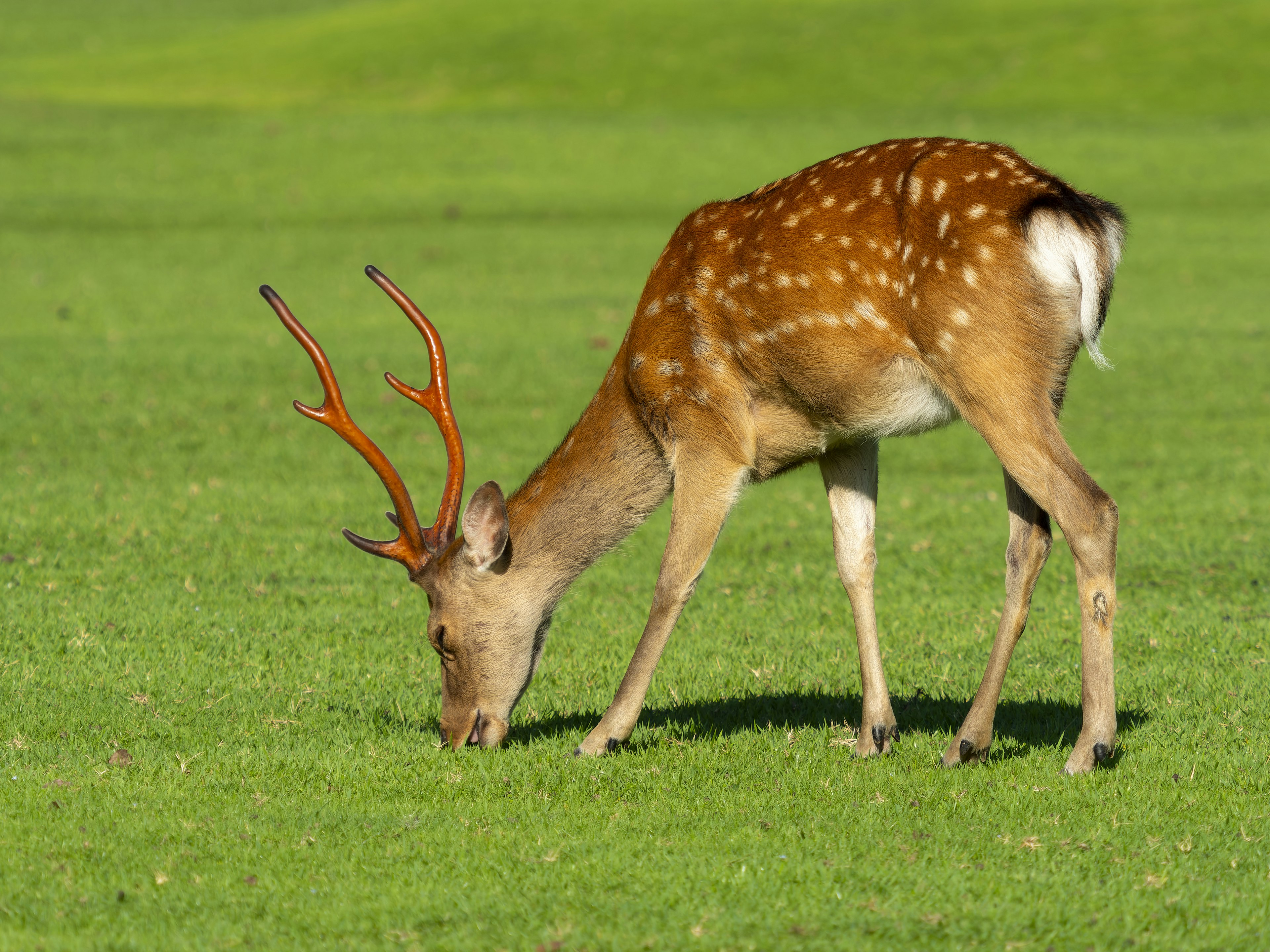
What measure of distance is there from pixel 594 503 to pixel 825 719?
140cm

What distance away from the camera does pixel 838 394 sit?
5867 mm

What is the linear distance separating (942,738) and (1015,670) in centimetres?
116

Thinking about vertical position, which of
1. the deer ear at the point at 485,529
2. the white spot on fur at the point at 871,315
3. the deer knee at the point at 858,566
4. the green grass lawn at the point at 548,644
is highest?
the white spot on fur at the point at 871,315

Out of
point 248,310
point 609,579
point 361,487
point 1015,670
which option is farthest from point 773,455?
point 248,310

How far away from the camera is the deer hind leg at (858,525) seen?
21.2ft

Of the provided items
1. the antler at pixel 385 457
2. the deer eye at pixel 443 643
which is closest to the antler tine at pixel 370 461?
the antler at pixel 385 457

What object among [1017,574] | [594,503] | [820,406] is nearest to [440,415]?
[594,503]

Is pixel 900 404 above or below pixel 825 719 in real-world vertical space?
above

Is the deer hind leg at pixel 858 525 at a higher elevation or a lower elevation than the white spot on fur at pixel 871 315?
lower

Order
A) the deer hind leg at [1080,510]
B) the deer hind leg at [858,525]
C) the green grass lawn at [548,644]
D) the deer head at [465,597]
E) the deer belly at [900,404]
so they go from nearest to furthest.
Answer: the green grass lawn at [548,644] → the deer hind leg at [1080,510] → the deer belly at [900,404] → the deer head at [465,597] → the deer hind leg at [858,525]

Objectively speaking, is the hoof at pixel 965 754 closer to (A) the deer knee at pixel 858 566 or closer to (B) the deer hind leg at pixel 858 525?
(B) the deer hind leg at pixel 858 525

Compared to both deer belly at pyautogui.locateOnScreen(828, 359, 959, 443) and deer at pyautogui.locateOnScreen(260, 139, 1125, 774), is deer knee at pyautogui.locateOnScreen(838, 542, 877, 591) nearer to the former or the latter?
deer at pyautogui.locateOnScreen(260, 139, 1125, 774)

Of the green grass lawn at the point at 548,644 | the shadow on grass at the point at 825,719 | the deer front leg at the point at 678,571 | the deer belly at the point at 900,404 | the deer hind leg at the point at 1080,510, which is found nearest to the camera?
the green grass lawn at the point at 548,644

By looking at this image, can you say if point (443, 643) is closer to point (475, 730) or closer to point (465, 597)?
point (465, 597)
